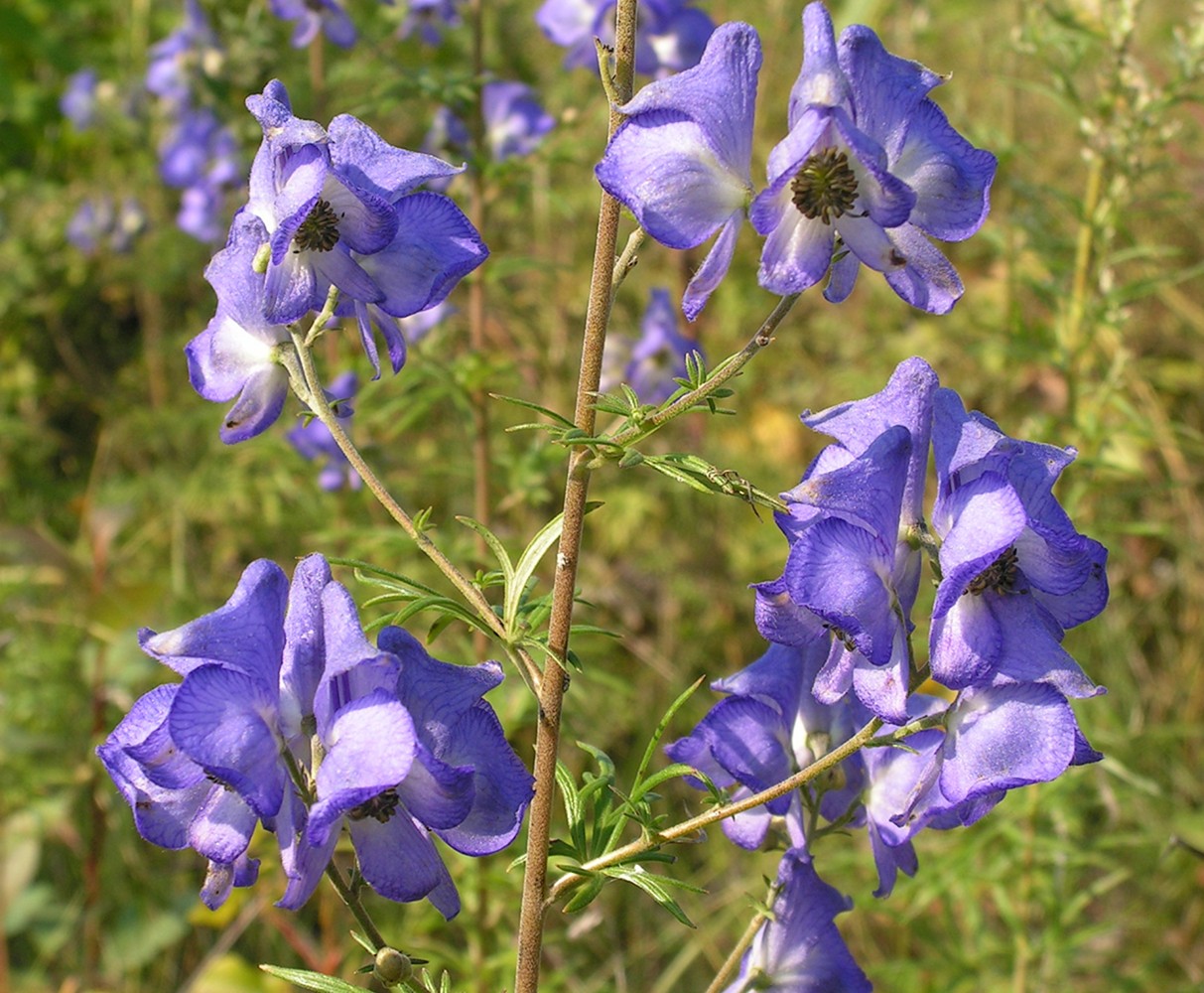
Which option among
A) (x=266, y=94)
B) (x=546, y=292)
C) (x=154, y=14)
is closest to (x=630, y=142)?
(x=266, y=94)

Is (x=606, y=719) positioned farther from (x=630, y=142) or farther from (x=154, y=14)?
(x=154, y=14)

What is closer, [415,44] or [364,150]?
[364,150]

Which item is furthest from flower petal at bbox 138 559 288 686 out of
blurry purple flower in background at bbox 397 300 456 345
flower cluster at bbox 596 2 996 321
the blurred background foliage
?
blurry purple flower in background at bbox 397 300 456 345

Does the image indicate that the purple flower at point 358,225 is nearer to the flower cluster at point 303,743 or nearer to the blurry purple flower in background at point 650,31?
the flower cluster at point 303,743

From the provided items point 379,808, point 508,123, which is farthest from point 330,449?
point 379,808

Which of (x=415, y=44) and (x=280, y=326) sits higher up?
(x=280, y=326)

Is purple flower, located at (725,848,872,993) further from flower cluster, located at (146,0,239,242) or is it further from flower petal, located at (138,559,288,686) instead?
flower cluster, located at (146,0,239,242)
